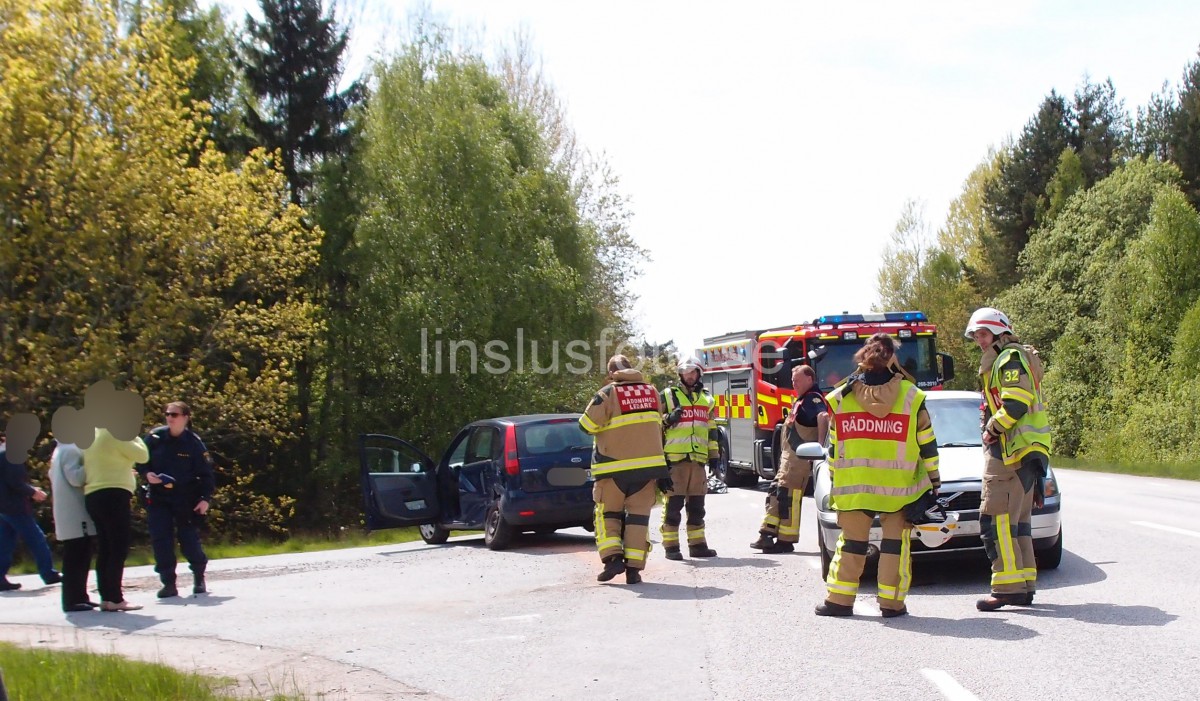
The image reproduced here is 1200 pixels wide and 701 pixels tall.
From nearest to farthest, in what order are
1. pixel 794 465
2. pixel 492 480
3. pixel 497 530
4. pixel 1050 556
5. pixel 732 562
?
pixel 1050 556, pixel 732 562, pixel 794 465, pixel 497 530, pixel 492 480

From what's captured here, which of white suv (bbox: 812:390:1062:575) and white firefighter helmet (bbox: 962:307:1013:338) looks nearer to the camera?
white firefighter helmet (bbox: 962:307:1013:338)

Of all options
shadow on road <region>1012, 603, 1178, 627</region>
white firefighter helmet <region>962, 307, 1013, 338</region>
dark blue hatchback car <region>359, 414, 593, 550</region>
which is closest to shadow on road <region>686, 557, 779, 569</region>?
dark blue hatchback car <region>359, 414, 593, 550</region>

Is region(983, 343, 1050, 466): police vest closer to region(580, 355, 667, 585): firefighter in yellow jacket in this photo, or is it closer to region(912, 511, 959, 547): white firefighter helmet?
region(912, 511, 959, 547): white firefighter helmet

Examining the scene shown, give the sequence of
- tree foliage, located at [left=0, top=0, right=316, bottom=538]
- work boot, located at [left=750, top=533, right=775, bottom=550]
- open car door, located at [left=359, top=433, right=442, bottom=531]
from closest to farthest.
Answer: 1. work boot, located at [left=750, top=533, right=775, bottom=550]
2. open car door, located at [left=359, top=433, right=442, bottom=531]
3. tree foliage, located at [left=0, top=0, right=316, bottom=538]

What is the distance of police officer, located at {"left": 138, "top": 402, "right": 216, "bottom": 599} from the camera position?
10.9 metres

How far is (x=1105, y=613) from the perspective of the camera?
7.95 m

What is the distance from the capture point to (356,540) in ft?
65.6

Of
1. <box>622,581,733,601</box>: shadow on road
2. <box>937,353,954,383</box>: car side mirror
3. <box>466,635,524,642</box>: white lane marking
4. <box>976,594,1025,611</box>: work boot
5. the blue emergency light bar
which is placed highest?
the blue emergency light bar

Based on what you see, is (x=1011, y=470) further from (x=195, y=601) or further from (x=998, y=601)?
(x=195, y=601)

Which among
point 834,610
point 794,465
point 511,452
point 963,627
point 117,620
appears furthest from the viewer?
point 511,452

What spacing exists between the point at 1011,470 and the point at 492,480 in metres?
7.08

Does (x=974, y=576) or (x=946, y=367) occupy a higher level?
(x=946, y=367)

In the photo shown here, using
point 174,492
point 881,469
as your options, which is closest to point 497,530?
point 174,492

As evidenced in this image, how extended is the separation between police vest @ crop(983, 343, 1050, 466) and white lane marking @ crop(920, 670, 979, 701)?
2.42 meters
